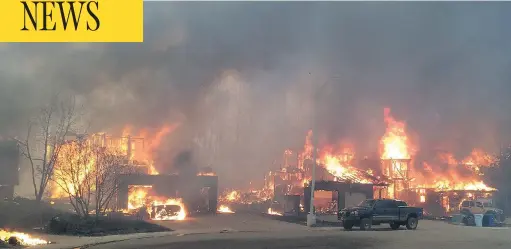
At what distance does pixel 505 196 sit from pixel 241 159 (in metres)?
→ 38.6

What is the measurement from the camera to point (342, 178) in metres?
57.1

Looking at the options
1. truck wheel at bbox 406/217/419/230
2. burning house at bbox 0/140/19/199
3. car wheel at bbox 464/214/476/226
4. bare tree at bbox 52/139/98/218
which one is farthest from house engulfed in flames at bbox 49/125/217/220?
car wheel at bbox 464/214/476/226

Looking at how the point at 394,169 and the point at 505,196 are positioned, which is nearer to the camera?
the point at 505,196

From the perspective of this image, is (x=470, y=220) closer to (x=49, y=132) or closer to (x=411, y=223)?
(x=411, y=223)

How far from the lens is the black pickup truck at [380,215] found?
28828 mm

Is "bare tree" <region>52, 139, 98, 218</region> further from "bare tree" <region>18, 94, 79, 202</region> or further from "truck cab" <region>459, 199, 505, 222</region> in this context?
"truck cab" <region>459, 199, 505, 222</region>

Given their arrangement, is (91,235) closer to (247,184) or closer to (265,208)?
(265,208)

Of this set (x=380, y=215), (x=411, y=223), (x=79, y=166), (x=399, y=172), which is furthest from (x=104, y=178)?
(x=399, y=172)

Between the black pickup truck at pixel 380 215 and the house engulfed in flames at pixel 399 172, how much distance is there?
88.2 feet

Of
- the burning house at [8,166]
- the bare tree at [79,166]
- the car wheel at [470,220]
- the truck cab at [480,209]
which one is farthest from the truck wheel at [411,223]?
the burning house at [8,166]

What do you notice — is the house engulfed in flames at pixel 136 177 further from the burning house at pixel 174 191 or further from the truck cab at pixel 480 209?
the truck cab at pixel 480 209

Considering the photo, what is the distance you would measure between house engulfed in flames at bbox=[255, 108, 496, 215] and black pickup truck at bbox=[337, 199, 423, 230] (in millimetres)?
26891

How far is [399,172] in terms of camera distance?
236 ft

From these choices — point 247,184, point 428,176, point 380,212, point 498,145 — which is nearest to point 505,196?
point 428,176
